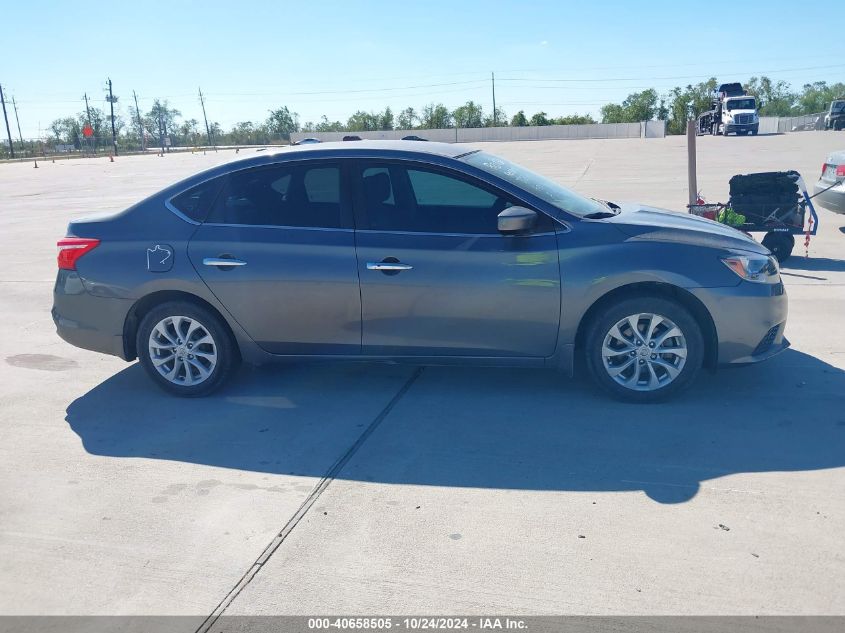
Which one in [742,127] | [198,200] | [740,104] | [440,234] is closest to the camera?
[440,234]

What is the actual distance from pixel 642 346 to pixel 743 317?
666 millimetres

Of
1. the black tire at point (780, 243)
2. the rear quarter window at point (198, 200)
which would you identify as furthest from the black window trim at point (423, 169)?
the black tire at point (780, 243)

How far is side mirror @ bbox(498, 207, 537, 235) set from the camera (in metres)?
5.12

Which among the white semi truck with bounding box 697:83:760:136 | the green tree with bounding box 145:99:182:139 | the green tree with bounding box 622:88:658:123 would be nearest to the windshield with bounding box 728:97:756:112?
the white semi truck with bounding box 697:83:760:136

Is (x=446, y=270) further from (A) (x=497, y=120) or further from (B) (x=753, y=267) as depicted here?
(A) (x=497, y=120)

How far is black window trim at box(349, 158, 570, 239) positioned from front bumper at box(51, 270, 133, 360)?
180 centimetres

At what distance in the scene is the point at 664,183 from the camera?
2031 centimetres

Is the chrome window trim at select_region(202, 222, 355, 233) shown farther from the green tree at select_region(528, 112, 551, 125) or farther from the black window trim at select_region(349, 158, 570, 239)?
the green tree at select_region(528, 112, 551, 125)

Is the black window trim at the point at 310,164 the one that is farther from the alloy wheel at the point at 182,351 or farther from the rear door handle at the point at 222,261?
the alloy wheel at the point at 182,351

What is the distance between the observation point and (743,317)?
5195 mm

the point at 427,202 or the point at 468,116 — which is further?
the point at 468,116

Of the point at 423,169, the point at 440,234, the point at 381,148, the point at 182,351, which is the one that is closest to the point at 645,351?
the point at 440,234

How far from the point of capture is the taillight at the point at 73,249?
5805mm
